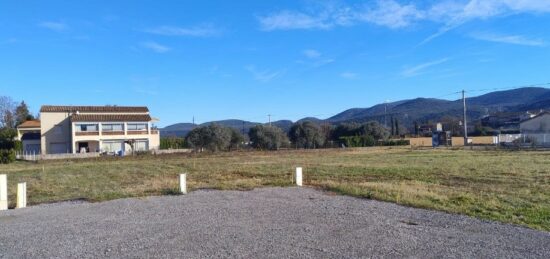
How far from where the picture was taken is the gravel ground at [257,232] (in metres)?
7.01

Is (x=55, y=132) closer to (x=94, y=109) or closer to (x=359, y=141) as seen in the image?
(x=94, y=109)

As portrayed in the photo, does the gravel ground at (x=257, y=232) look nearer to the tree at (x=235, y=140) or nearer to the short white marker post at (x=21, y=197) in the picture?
the short white marker post at (x=21, y=197)

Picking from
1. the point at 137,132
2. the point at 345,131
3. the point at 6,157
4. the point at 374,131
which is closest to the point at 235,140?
the point at 137,132

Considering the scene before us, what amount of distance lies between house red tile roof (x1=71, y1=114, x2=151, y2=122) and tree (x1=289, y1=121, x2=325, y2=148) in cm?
2360

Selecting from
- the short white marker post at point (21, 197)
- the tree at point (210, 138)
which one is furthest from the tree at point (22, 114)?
the short white marker post at point (21, 197)

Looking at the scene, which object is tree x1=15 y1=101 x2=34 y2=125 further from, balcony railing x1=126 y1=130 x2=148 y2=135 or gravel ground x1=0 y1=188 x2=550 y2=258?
gravel ground x1=0 y1=188 x2=550 y2=258

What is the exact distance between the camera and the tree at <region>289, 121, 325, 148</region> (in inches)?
2901

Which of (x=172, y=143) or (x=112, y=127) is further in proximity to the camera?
(x=172, y=143)

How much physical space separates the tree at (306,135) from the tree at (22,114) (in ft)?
171

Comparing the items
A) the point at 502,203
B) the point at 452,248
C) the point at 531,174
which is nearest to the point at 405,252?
the point at 452,248

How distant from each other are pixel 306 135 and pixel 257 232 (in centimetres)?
6537

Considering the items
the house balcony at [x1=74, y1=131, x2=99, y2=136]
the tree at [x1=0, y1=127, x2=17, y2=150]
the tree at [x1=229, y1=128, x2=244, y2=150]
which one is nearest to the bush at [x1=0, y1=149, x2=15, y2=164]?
the tree at [x1=0, y1=127, x2=17, y2=150]

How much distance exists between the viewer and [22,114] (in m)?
89.2

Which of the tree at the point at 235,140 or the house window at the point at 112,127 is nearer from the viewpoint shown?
the tree at the point at 235,140
